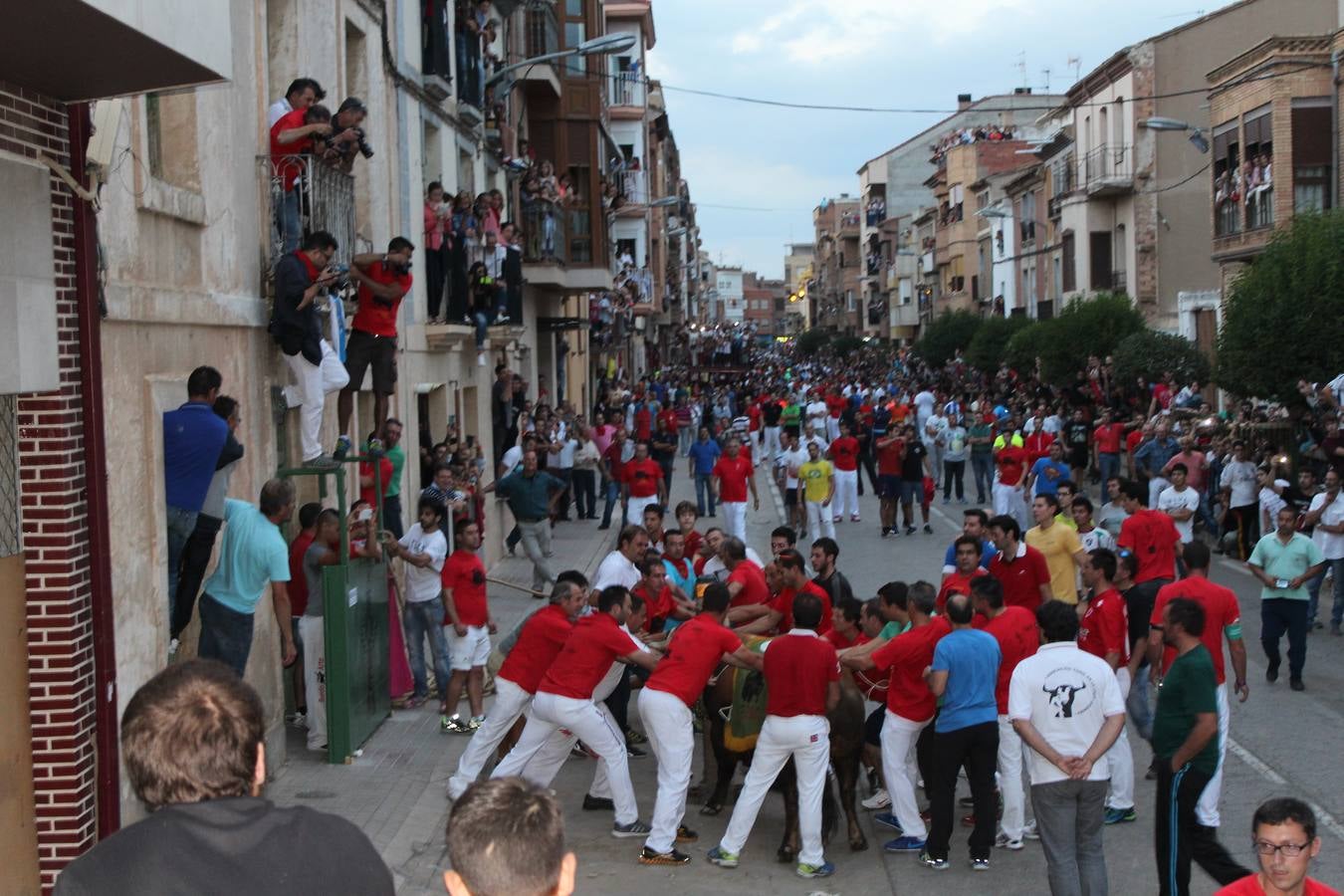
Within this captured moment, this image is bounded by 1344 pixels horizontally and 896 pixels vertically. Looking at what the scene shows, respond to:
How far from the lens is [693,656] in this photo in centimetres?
884

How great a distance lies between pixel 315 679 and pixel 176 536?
7.57 feet

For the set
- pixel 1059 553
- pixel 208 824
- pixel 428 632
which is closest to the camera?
pixel 208 824

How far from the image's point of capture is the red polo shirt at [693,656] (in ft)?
29.0

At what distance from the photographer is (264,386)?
37.7 ft

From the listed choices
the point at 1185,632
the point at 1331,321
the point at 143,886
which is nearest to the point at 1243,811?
the point at 1185,632

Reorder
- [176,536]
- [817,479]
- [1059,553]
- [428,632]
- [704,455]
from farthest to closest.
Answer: [704,455] < [817,479] < [428,632] < [1059,553] < [176,536]

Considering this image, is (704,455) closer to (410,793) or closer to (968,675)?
(410,793)

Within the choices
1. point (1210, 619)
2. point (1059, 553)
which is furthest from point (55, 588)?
point (1059, 553)

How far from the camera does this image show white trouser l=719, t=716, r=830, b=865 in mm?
8586

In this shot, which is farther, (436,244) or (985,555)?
(436,244)

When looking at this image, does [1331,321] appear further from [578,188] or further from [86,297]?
[86,297]

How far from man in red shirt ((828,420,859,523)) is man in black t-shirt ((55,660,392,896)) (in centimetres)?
2006

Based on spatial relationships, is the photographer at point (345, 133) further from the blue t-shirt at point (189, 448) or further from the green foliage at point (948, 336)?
the green foliage at point (948, 336)

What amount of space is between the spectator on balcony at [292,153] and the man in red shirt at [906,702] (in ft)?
18.0
